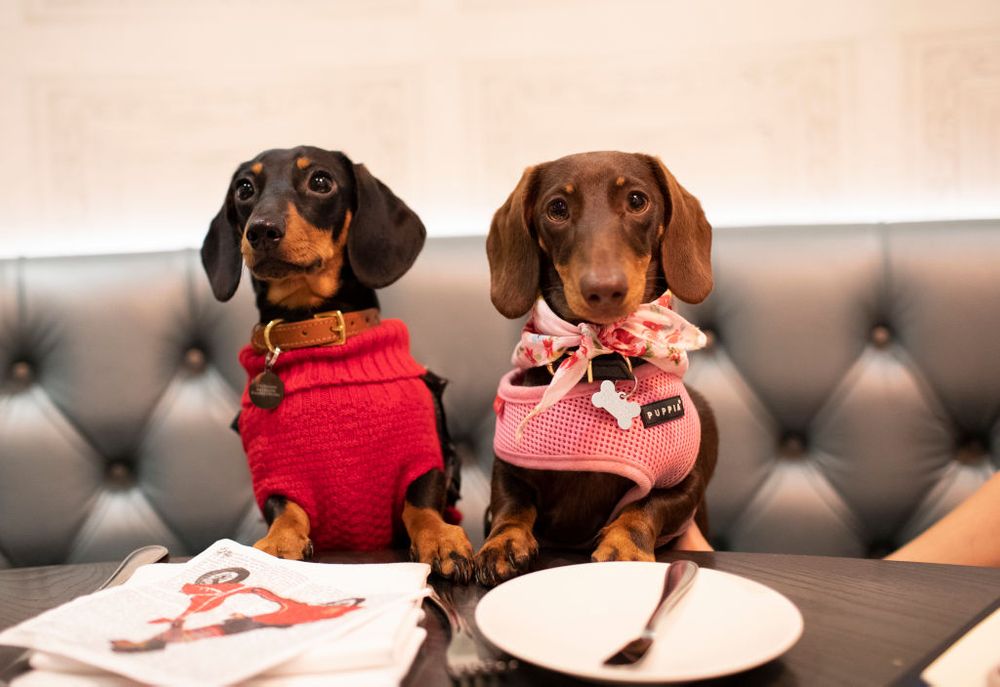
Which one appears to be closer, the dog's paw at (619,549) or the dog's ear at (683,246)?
the dog's paw at (619,549)

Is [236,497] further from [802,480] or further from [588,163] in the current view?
[802,480]

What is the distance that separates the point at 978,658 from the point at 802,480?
995 mm

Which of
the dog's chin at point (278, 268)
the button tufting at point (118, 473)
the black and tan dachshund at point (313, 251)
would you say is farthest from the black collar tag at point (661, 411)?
the button tufting at point (118, 473)

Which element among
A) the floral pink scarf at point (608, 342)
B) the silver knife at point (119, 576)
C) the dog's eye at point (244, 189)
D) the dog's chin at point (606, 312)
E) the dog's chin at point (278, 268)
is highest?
the dog's eye at point (244, 189)

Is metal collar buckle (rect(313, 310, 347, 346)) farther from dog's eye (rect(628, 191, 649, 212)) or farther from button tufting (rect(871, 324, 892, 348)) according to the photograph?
button tufting (rect(871, 324, 892, 348))

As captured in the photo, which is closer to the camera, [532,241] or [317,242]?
[532,241]

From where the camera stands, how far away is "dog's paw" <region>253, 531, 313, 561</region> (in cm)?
125

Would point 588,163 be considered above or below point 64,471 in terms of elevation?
above

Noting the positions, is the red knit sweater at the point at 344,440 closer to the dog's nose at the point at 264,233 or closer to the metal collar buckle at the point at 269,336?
the metal collar buckle at the point at 269,336

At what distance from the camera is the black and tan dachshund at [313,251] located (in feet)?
4.57

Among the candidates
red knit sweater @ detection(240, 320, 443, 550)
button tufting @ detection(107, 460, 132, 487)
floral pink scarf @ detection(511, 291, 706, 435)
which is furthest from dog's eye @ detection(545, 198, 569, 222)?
button tufting @ detection(107, 460, 132, 487)

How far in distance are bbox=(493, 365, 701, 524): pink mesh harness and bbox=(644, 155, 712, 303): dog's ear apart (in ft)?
0.45

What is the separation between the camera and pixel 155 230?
1965 mm

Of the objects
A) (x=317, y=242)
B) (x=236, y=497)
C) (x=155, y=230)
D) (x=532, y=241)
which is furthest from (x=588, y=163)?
(x=155, y=230)
